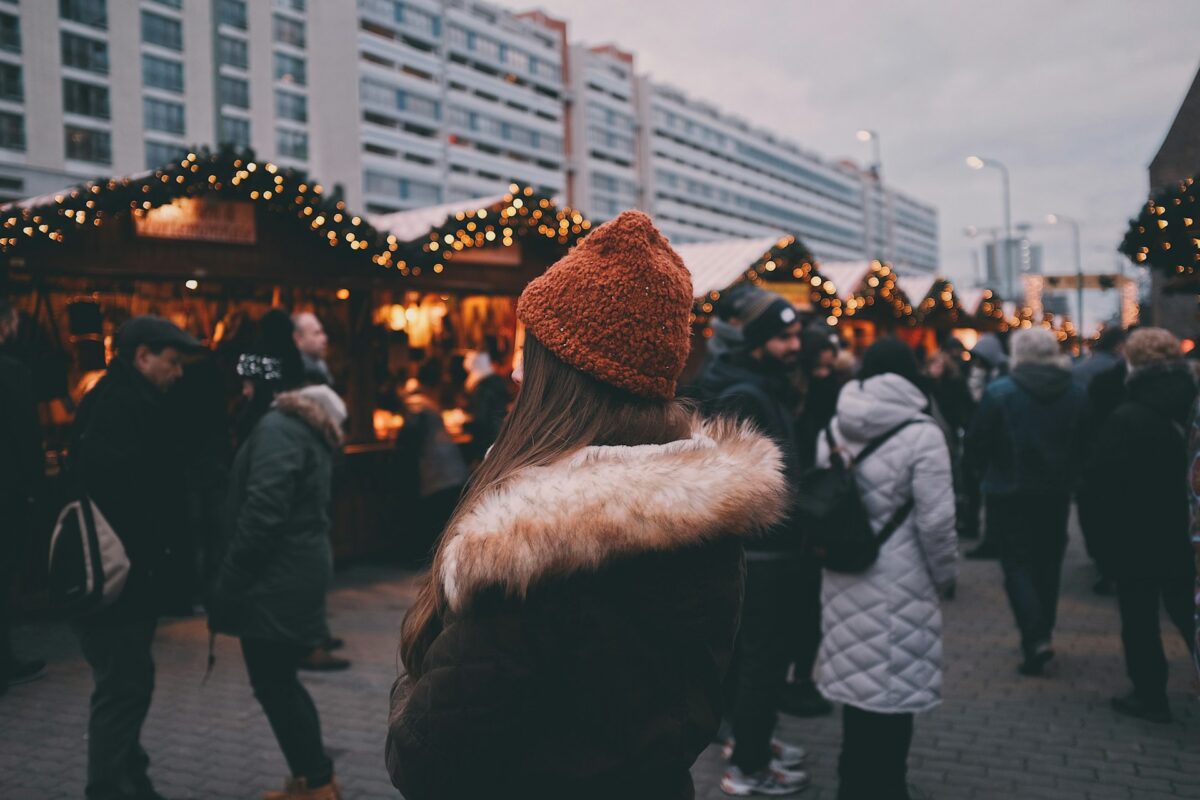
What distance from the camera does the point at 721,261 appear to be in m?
12.6

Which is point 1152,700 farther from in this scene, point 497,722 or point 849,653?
point 497,722

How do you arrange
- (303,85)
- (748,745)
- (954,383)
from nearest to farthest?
1. (748,745)
2. (954,383)
3. (303,85)

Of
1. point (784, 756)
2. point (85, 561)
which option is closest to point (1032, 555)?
point (784, 756)

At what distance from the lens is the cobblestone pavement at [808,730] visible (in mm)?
4406

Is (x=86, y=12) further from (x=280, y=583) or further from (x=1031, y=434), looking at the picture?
(x=280, y=583)

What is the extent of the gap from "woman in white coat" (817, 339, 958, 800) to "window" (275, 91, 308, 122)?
308ft

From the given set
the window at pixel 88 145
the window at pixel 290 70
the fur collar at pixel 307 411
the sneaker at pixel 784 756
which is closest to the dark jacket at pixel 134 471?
the fur collar at pixel 307 411

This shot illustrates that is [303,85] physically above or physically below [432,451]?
above

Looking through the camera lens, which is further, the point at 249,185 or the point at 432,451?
the point at 432,451

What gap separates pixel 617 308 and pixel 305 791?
303 cm

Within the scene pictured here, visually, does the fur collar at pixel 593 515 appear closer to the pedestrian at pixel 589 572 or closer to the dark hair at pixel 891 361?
the pedestrian at pixel 589 572

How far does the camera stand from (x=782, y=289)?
40.9ft

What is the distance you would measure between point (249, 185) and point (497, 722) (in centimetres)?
733

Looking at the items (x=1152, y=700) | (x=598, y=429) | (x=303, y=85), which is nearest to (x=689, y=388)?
(x=598, y=429)
